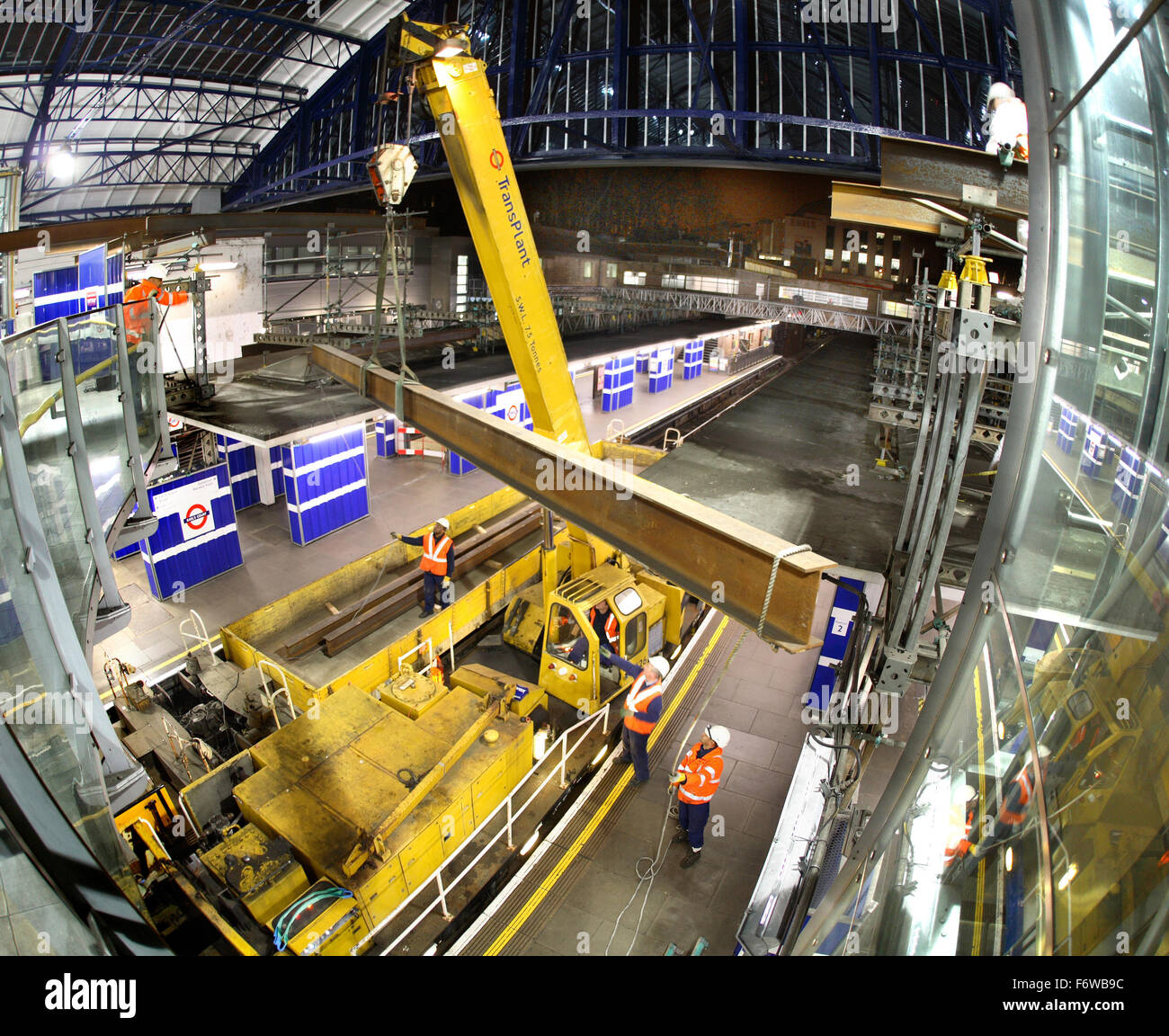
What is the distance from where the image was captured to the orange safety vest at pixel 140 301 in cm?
725

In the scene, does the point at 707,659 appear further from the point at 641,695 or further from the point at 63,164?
the point at 63,164

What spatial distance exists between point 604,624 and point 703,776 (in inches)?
118

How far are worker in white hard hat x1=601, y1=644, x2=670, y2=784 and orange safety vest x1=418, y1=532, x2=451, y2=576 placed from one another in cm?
380

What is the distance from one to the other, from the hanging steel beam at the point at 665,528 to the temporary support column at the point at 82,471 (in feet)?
10.0

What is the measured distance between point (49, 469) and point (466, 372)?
44.6ft

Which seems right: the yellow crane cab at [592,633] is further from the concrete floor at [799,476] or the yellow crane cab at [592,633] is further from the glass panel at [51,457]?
the glass panel at [51,457]

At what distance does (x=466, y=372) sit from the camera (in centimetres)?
1695

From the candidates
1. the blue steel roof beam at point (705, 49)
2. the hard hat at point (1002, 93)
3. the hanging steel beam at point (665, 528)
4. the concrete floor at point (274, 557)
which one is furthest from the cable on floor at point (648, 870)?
the blue steel roof beam at point (705, 49)

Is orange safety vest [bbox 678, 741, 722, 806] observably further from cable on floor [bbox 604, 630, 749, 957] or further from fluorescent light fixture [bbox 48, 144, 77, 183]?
fluorescent light fixture [bbox 48, 144, 77, 183]

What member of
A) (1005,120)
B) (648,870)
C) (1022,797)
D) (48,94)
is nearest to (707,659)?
(648,870)

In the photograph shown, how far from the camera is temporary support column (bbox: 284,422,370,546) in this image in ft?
43.1

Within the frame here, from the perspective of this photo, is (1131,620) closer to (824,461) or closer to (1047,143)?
(1047,143)

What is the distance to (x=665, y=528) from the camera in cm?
477

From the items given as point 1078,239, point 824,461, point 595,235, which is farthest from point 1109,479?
point 595,235
